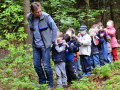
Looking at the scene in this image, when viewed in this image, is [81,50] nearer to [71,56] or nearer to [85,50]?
[85,50]

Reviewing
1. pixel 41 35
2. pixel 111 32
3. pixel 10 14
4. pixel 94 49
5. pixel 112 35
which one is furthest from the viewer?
pixel 10 14

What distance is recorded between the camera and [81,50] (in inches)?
207

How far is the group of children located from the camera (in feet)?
13.8

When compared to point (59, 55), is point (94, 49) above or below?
below

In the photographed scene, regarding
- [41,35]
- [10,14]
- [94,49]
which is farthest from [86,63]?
[10,14]

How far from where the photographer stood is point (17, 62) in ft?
15.4

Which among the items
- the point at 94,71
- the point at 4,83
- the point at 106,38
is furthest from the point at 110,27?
the point at 4,83

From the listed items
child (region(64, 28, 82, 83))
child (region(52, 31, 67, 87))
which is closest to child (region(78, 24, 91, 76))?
child (region(64, 28, 82, 83))

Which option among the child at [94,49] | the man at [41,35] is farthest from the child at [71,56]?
the child at [94,49]

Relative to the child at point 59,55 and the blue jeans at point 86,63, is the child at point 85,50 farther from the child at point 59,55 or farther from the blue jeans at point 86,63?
the child at point 59,55

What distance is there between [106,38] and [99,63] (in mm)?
1172

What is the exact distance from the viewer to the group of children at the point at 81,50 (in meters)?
4.21

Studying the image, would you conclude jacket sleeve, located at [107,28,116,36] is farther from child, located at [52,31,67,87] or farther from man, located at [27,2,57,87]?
man, located at [27,2,57,87]

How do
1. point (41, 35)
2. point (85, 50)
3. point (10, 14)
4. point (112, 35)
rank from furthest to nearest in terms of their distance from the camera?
1. point (10, 14)
2. point (112, 35)
3. point (85, 50)
4. point (41, 35)
